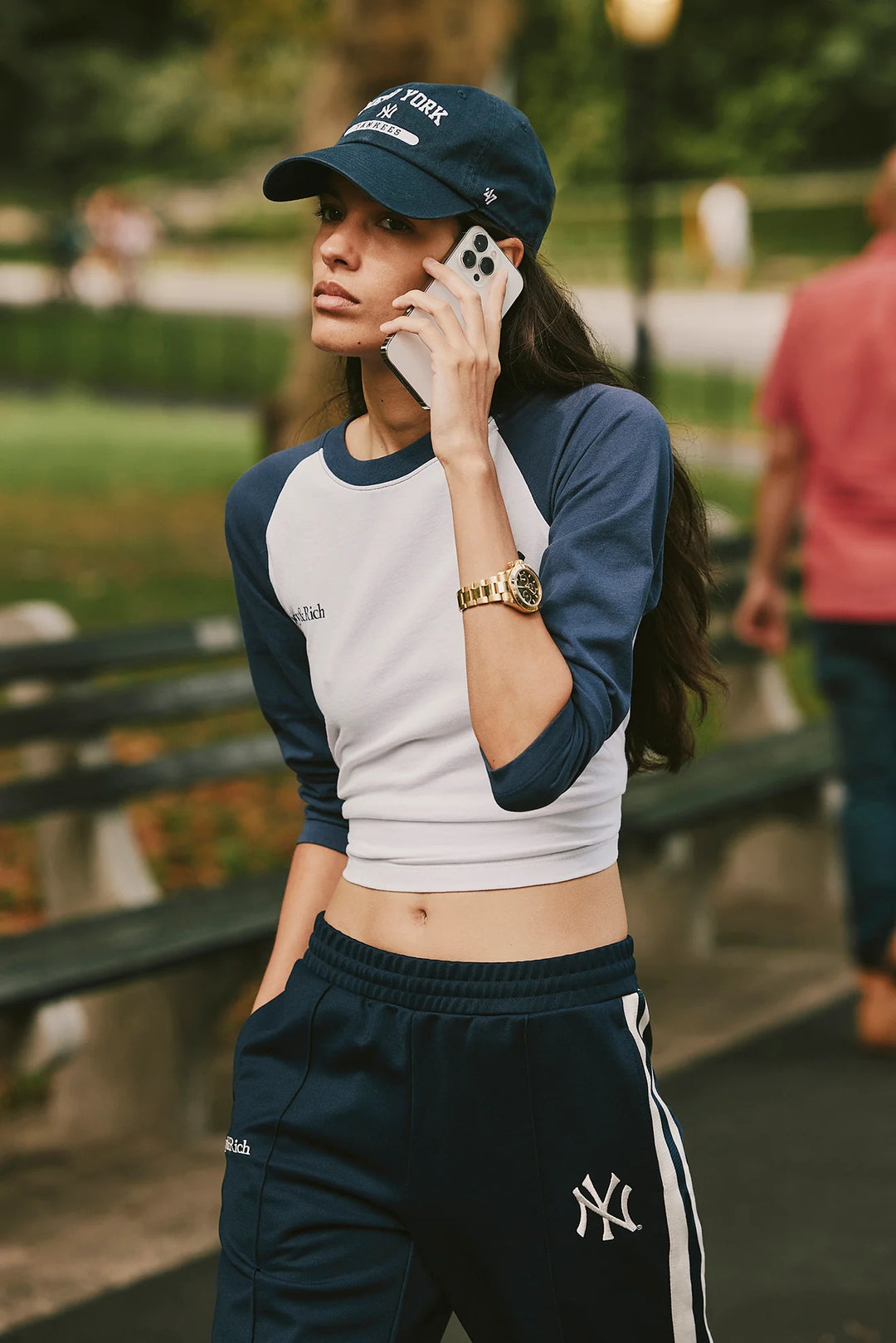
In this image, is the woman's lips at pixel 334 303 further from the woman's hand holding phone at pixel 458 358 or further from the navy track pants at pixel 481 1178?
the navy track pants at pixel 481 1178

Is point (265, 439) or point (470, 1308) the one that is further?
point (265, 439)

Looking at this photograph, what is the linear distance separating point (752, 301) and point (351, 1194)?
25.9 metres

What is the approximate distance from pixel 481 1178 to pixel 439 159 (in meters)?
1.15

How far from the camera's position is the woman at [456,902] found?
86.4 inches

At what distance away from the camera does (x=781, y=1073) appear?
208 inches

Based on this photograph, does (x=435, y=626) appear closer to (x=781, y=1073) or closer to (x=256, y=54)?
(x=781, y=1073)

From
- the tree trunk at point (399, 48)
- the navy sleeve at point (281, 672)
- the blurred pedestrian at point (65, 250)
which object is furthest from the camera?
the blurred pedestrian at point (65, 250)

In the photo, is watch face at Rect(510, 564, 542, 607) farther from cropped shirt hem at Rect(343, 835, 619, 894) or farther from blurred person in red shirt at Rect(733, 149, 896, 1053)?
blurred person in red shirt at Rect(733, 149, 896, 1053)

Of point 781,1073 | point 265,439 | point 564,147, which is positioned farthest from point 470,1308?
point 564,147

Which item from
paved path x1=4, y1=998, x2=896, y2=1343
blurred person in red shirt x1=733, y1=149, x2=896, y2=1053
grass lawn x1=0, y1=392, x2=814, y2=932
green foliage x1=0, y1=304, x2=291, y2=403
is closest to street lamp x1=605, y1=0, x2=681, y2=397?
grass lawn x1=0, y1=392, x2=814, y2=932

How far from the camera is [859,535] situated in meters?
5.30

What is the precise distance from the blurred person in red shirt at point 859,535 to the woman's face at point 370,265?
322 centimetres

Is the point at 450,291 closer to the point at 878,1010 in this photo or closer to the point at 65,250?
the point at 878,1010

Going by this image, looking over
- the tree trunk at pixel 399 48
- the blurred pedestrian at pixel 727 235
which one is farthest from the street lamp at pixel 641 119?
the blurred pedestrian at pixel 727 235
